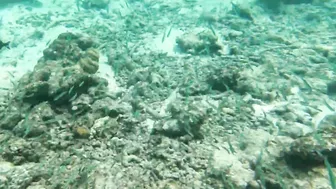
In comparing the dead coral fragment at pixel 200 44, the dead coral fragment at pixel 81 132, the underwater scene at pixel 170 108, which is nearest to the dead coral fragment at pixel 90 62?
the underwater scene at pixel 170 108

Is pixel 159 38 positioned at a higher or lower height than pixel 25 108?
lower

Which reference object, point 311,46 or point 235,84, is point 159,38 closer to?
point 235,84

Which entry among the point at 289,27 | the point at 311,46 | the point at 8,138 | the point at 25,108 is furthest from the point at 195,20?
the point at 8,138

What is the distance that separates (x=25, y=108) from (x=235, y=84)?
16.0 ft

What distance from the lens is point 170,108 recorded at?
6.04 metres

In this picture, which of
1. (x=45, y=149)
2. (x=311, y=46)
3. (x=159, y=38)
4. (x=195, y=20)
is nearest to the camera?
(x=45, y=149)

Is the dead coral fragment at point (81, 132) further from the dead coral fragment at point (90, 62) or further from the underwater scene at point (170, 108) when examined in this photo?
the dead coral fragment at point (90, 62)

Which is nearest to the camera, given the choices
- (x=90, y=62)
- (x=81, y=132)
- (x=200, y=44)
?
(x=81, y=132)

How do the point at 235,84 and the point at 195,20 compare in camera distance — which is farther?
the point at 195,20

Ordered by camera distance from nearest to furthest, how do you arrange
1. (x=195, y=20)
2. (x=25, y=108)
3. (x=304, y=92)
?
(x=25, y=108), (x=304, y=92), (x=195, y=20)

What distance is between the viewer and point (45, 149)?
197 inches

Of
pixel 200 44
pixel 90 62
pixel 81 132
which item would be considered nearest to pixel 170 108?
pixel 81 132

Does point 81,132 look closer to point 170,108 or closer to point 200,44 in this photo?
point 170,108

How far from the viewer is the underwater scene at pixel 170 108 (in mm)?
4770
